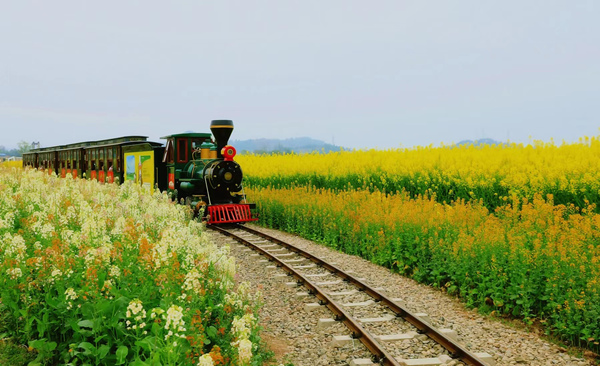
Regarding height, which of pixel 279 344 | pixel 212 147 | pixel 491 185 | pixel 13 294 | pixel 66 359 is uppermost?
pixel 212 147

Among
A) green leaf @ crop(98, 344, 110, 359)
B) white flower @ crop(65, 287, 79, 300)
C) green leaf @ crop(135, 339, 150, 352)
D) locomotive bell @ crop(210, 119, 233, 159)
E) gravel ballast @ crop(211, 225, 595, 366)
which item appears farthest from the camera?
locomotive bell @ crop(210, 119, 233, 159)

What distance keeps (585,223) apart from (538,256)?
1.48 meters

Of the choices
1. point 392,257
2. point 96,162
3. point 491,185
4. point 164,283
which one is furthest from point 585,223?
point 96,162

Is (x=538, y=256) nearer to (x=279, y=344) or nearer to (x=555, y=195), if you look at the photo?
(x=279, y=344)

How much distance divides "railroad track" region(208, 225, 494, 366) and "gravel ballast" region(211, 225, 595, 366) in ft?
0.40

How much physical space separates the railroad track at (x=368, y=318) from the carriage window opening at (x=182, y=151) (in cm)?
796

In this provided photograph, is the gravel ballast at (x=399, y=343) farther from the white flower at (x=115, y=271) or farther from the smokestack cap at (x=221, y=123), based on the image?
the smokestack cap at (x=221, y=123)

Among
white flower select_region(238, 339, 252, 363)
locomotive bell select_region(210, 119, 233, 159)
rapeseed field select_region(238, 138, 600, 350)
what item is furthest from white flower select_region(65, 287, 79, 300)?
locomotive bell select_region(210, 119, 233, 159)

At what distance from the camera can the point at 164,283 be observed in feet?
17.1

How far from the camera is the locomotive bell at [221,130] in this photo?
1708cm

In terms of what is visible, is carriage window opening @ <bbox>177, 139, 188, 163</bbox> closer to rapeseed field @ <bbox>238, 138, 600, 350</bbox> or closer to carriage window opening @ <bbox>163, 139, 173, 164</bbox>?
carriage window opening @ <bbox>163, 139, 173, 164</bbox>

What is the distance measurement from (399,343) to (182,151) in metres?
13.3

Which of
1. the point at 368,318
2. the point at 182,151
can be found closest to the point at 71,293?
the point at 368,318

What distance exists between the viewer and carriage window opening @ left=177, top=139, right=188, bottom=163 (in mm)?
17872
